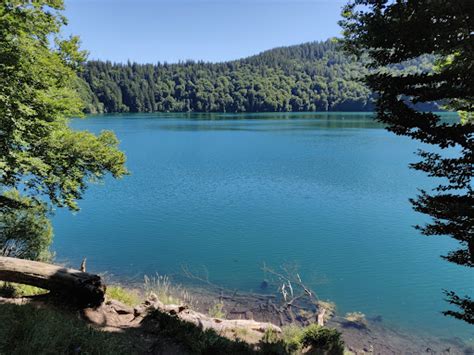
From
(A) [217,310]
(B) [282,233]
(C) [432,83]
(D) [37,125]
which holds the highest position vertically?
(C) [432,83]

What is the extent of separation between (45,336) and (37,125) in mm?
6094

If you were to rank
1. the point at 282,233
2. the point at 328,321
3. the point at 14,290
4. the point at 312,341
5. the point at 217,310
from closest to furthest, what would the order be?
the point at 14,290, the point at 312,341, the point at 328,321, the point at 217,310, the point at 282,233

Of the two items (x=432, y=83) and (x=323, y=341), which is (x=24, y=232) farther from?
(x=432, y=83)

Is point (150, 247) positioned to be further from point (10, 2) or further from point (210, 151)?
point (210, 151)

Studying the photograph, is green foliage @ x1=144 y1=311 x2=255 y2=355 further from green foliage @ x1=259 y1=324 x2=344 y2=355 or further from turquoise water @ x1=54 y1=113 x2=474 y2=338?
turquoise water @ x1=54 y1=113 x2=474 y2=338

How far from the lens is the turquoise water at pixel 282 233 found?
15.9 meters

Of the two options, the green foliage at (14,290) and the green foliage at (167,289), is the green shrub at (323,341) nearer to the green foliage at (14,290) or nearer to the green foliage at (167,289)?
the green foliage at (167,289)

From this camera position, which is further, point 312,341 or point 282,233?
point 282,233

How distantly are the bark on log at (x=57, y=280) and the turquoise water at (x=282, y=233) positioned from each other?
8.45 meters

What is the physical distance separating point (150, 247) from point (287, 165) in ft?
88.7

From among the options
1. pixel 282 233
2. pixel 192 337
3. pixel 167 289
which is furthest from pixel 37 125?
pixel 282 233

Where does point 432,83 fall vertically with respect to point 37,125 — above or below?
above

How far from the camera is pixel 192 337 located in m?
7.21

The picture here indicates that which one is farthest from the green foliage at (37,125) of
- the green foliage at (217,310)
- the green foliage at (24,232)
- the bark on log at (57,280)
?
the green foliage at (217,310)
